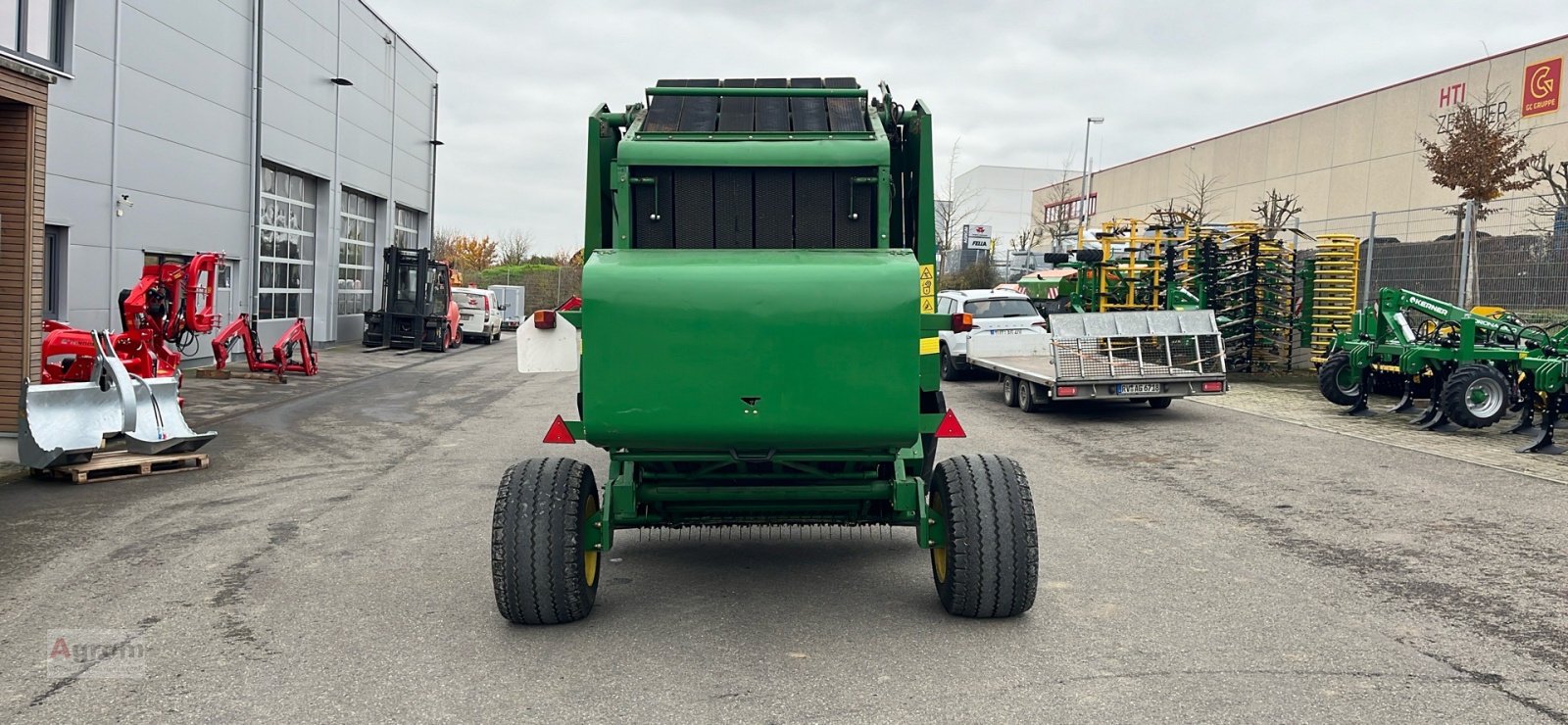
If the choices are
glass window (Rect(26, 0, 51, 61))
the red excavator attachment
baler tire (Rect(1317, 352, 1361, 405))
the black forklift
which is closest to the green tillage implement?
glass window (Rect(26, 0, 51, 61))

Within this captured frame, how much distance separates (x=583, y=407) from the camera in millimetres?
5160

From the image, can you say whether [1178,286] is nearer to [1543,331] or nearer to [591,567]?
[1543,331]

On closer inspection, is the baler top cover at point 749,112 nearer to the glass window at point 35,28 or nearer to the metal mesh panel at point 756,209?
the metal mesh panel at point 756,209

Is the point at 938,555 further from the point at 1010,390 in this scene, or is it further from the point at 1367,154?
the point at 1367,154

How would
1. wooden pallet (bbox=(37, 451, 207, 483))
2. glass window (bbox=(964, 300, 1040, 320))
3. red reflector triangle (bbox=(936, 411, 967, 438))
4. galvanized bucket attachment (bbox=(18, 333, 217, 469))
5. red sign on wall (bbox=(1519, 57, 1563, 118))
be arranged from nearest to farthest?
red reflector triangle (bbox=(936, 411, 967, 438))
galvanized bucket attachment (bbox=(18, 333, 217, 469))
wooden pallet (bbox=(37, 451, 207, 483))
glass window (bbox=(964, 300, 1040, 320))
red sign on wall (bbox=(1519, 57, 1563, 118))

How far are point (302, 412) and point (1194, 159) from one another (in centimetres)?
4455

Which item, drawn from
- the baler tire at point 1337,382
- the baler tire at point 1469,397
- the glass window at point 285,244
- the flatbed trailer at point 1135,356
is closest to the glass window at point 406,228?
the glass window at point 285,244

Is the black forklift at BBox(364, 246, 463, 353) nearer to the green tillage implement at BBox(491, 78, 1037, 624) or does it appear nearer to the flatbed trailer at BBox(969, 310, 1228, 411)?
the flatbed trailer at BBox(969, 310, 1228, 411)

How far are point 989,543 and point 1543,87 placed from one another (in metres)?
34.3

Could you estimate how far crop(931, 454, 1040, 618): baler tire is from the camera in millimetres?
5453

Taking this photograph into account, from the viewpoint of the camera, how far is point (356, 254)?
34.2 metres

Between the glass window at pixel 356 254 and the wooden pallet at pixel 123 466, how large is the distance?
22.1m

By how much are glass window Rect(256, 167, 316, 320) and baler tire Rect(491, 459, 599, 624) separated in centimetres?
2112

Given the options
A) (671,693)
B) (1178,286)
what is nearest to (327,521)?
(671,693)
